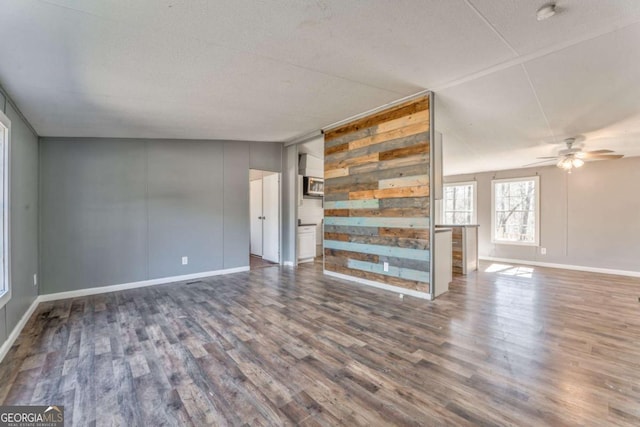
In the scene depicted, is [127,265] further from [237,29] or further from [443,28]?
[443,28]

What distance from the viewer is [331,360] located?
215 cm

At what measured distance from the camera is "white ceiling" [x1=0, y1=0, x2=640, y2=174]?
5.87 ft

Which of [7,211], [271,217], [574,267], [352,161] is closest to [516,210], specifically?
[574,267]

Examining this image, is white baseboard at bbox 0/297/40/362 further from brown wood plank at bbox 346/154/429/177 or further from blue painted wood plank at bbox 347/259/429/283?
brown wood plank at bbox 346/154/429/177

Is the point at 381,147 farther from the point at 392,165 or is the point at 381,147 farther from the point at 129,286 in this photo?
the point at 129,286

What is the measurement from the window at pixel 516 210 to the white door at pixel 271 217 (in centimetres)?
538

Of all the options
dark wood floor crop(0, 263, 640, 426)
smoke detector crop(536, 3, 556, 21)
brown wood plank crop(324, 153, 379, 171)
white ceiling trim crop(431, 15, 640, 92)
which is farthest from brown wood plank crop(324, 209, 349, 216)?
smoke detector crop(536, 3, 556, 21)

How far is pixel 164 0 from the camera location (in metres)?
1.62

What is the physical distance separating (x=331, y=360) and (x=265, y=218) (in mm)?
4751

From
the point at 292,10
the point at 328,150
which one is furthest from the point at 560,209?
the point at 292,10

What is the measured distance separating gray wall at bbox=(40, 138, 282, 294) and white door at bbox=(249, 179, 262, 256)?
1448mm

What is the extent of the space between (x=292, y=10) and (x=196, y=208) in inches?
148

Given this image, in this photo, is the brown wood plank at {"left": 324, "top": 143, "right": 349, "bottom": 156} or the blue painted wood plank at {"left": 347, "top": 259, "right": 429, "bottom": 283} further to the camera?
the brown wood plank at {"left": 324, "top": 143, "right": 349, "bottom": 156}

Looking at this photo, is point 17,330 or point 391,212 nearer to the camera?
point 17,330
